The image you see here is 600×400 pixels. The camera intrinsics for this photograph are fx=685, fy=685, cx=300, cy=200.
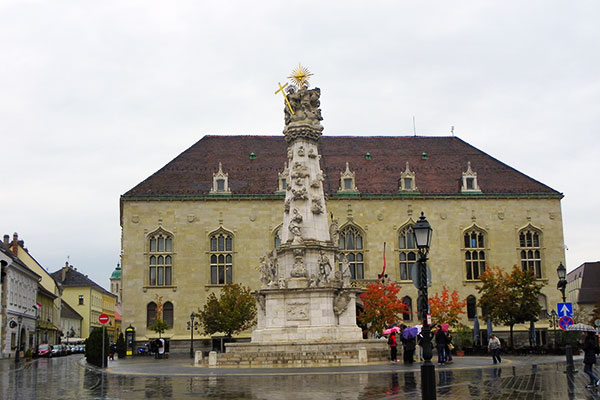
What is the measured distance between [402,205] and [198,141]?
812 inches

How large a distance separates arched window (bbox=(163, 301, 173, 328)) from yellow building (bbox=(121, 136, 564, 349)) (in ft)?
0.28

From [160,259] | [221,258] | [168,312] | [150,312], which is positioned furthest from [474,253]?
[150,312]

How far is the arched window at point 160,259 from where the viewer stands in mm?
59969

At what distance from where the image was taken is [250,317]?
5462 cm

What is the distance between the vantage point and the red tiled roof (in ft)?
203

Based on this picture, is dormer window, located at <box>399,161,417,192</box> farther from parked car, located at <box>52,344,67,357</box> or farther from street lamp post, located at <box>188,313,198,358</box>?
parked car, located at <box>52,344,67,357</box>

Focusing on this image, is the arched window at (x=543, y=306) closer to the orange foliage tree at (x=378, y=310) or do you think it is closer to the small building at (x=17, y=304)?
the orange foliage tree at (x=378, y=310)

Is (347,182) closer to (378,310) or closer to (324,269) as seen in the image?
(378,310)

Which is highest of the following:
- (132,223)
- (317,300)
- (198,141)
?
(198,141)

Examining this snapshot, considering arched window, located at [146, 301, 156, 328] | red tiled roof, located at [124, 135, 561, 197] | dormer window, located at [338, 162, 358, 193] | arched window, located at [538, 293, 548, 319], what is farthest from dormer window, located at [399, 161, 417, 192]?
arched window, located at [146, 301, 156, 328]

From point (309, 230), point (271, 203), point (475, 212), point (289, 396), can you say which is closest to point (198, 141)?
point (271, 203)

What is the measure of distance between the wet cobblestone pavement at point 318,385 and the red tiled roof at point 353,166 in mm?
35653

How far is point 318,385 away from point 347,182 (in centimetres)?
4262

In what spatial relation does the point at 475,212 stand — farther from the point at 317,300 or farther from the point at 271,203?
the point at 317,300
